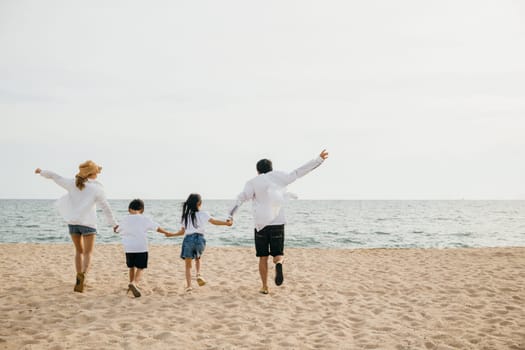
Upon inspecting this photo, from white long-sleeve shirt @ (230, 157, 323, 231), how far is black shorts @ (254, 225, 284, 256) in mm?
98

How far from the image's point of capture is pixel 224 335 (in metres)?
4.58

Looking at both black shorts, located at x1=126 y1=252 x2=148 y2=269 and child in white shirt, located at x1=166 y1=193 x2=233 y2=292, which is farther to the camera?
child in white shirt, located at x1=166 y1=193 x2=233 y2=292

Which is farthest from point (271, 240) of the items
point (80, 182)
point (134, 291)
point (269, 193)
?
point (80, 182)

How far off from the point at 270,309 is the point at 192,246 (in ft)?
5.92

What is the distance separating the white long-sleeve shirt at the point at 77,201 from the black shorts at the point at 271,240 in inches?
107

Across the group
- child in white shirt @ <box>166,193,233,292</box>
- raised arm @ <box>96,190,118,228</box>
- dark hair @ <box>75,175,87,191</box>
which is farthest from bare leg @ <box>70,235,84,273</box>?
child in white shirt @ <box>166,193,233,292</box>

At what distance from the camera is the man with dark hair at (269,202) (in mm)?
6160

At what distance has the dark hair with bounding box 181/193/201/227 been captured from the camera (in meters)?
6.48

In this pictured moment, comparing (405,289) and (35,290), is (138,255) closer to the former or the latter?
(35,290)

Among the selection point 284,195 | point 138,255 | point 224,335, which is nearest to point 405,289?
point 284,195

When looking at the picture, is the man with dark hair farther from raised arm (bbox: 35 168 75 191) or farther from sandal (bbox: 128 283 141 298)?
raised arm (bbox: 35 168 75 191)

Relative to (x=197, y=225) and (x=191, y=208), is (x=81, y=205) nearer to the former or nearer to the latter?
(x=191, y=208)

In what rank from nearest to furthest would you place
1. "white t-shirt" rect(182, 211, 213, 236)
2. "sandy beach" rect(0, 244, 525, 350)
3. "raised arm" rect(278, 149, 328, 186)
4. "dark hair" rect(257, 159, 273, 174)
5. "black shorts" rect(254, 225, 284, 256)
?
"sandy beach" rect(0, 244, 525, 350)
"raised arm" rect(278, 149, 328, 186)
"black shorts" rect(254, 225, 284, 256)
"dark hair" rect(257, 159, 273, 174)
"white t-shirt" rect(182, 211, 213, 236)

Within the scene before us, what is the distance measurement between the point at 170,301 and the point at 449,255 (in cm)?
1029
